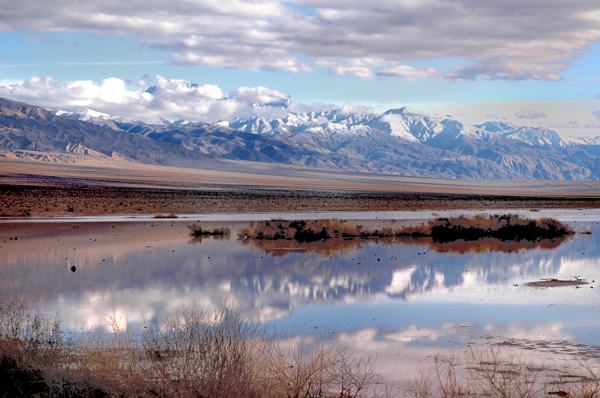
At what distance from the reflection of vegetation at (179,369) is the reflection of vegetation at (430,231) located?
89.2 ft

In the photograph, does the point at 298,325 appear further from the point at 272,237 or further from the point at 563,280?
the point at 272,237

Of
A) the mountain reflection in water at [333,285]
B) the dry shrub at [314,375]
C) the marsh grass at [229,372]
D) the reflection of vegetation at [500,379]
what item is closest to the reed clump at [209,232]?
the mountain reflection in water at [333,285]

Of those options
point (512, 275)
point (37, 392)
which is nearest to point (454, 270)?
point (512, 275)

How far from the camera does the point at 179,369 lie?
40.7 feet

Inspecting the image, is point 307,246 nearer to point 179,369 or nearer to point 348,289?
point 348,289

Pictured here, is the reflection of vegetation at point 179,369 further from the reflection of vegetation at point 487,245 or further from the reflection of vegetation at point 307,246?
the reflection of vegetation at point 487,245

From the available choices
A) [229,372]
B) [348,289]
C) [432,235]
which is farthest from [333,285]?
[432,235]

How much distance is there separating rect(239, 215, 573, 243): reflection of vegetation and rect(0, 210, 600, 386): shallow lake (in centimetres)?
274

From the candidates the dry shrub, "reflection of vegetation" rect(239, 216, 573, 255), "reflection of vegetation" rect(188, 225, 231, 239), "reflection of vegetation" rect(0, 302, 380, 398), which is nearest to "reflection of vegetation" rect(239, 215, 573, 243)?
"reflection of vegetation" rect(239, 216, 573, 255)

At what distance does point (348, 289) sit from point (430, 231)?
21.6 m

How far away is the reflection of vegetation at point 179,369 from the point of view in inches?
470

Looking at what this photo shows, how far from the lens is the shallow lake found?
57.8 ft

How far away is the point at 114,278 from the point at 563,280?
44.5 ft

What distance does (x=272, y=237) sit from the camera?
140 feet
